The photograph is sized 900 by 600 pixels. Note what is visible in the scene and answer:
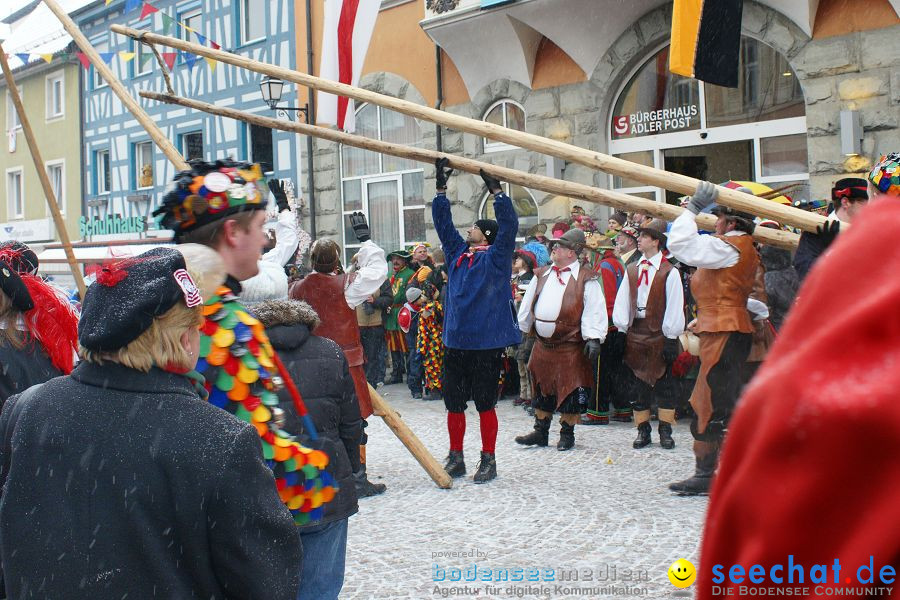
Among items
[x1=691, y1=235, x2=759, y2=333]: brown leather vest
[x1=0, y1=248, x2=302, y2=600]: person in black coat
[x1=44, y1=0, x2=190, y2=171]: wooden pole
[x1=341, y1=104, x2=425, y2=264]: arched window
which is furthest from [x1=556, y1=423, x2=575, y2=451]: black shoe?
[x1=341, y1=104, x2=425, y2=264]: arched window

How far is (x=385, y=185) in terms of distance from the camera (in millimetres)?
16656

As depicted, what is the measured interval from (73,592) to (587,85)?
12.1 metres

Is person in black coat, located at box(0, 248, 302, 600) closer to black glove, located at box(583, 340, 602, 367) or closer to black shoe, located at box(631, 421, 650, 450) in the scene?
black glove, located at box(583, 340, 602, 367)

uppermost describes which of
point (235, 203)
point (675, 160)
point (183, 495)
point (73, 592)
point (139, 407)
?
point (675, 160)

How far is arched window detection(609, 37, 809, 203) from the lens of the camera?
433 inches

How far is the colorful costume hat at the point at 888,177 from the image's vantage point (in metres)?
3.80

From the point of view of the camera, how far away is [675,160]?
12359 mm

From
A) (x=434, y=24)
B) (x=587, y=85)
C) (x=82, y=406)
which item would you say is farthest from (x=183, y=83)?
(x=82, y=406)

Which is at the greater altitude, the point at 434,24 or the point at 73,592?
the point at 434,24

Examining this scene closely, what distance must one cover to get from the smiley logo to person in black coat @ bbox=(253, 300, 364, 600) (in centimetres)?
184

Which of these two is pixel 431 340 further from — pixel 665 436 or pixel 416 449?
pixel 416 449

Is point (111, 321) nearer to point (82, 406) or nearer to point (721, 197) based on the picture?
point (82, 406)

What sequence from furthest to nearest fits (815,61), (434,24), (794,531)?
(434,24) → (815,61) → (794,531)

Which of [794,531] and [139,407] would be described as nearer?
[794,531]
